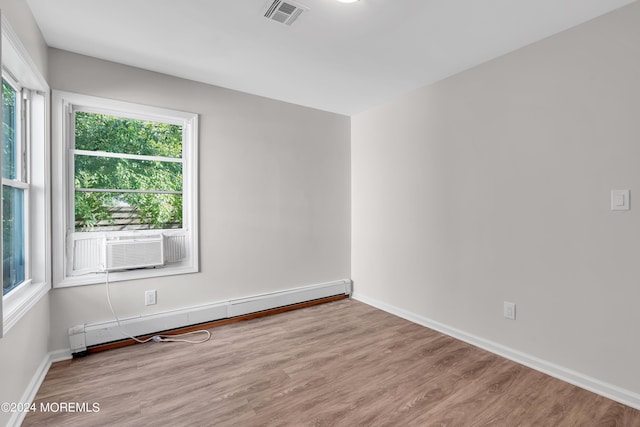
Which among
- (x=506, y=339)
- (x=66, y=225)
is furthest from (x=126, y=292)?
(x=506, y=339)

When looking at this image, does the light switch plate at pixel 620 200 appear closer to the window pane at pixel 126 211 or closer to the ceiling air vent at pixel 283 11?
the ceiling air vent at pixel 283 11

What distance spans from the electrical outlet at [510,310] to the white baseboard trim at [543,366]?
25 centimetres

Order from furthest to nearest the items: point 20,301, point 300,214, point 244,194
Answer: point 300,214
point 244,194
point 20,301

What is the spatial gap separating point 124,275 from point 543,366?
3414 mm

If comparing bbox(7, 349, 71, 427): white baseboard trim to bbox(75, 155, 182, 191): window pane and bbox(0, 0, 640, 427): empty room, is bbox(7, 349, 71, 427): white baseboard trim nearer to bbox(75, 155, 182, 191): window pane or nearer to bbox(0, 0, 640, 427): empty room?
bbox(0, 0, 640, 427): empty room

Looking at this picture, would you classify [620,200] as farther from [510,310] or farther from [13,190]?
[13,190]

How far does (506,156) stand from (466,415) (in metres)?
1.89

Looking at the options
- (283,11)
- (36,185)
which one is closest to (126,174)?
(36,185)

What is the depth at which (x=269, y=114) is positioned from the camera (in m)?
3.47

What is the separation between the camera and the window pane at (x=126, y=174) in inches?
102

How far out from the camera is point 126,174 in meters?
2.78

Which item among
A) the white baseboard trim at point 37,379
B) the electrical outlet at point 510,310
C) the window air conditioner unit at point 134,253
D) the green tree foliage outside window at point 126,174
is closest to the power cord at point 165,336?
the window air conditioner unit at point 134,253

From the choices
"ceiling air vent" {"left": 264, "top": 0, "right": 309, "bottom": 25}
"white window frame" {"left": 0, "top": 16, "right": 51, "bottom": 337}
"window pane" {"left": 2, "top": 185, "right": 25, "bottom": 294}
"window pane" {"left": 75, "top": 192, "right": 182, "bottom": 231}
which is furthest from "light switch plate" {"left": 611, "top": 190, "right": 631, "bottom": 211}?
"white window frame" {"left": 0, "top": 16, "right": 51, "bottom": 337}

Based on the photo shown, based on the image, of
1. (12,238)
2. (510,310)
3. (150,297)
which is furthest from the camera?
(150,297)
